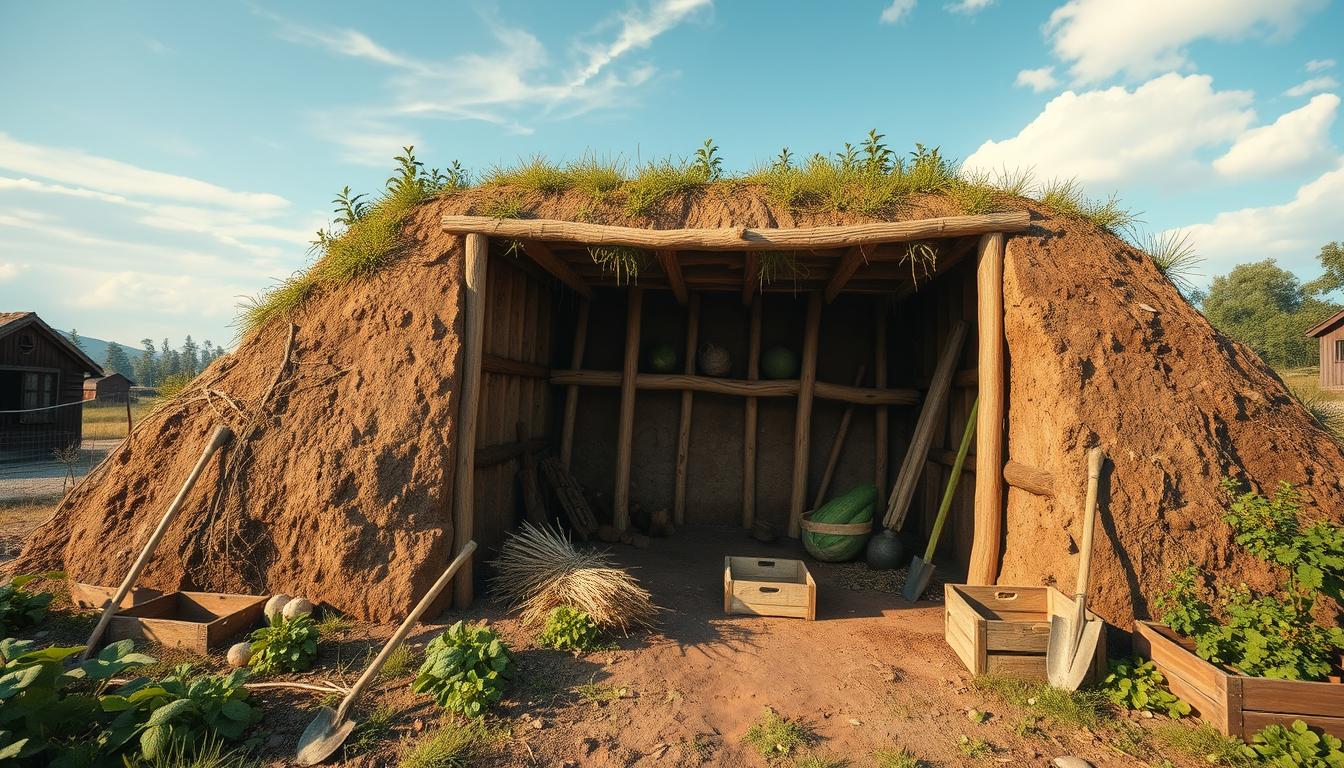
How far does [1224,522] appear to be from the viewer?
3.97 meters

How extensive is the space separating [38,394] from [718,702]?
19.1 meters

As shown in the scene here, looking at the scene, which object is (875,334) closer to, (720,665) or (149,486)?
(720,665)

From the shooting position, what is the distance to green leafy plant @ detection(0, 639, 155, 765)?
2.59 metres

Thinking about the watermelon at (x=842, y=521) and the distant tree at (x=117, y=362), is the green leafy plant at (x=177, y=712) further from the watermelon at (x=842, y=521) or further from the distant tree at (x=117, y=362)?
the distant tree at (x=117, y=362)

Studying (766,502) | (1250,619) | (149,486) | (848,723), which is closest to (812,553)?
(766,502)

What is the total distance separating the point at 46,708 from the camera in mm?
2727

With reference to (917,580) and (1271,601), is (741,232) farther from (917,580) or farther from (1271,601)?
(1271,601)

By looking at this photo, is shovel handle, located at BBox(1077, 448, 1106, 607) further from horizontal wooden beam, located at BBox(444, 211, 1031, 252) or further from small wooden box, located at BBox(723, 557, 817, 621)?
horizontal wooden beam, located at BBox(444, 211, 1031, 252)

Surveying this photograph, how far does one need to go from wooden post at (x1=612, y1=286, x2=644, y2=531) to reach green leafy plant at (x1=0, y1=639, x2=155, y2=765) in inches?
195

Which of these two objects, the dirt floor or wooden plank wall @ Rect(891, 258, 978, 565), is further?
wooden plank wall @ Rect(891, 258, 978, 565)

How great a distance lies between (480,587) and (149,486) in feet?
8.84

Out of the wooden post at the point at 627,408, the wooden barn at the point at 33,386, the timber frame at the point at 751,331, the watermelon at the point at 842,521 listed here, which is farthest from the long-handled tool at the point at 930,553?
the wooden barn at the point at 33,386

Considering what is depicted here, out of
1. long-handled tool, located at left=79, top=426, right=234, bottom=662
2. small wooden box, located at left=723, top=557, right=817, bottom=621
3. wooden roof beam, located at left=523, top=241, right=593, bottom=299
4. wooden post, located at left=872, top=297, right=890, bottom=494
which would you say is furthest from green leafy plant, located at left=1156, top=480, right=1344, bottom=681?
long-handled tool, located at left=79, top=426, right=234, bottom=662

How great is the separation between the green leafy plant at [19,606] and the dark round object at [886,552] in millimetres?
6835
